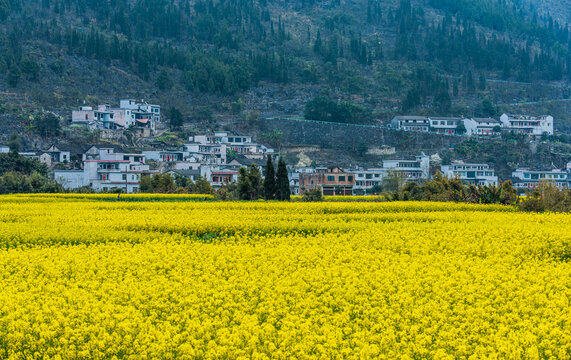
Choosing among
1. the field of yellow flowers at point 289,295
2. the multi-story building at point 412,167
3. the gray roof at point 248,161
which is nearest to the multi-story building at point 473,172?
the multi-story building at point 412,167

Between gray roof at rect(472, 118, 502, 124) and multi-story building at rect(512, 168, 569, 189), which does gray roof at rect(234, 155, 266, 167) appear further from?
gray roof at rect(472, 118, 502, 124)

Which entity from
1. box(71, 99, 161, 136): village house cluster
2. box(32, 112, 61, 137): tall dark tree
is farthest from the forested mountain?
box(32, 112, 61, 137): tall dark tree

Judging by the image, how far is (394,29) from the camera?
157 m

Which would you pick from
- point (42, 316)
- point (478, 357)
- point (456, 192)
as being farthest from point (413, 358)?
point (456, 192)

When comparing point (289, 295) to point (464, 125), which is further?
point (464, 125)

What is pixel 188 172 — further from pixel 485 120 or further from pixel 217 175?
pixel 485 120

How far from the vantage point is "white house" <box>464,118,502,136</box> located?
9844cm

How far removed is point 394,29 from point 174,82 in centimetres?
6956

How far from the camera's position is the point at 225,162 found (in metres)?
80.9

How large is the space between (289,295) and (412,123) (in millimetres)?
90105

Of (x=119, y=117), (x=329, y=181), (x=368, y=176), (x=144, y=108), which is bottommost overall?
(x=329, y=181)

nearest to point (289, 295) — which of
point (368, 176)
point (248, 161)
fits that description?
point (368, 176)

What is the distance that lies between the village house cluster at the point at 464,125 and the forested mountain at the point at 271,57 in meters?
Answer: 7.13

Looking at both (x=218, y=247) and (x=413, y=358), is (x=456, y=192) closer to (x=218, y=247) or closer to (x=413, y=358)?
(x=218, y=247)
